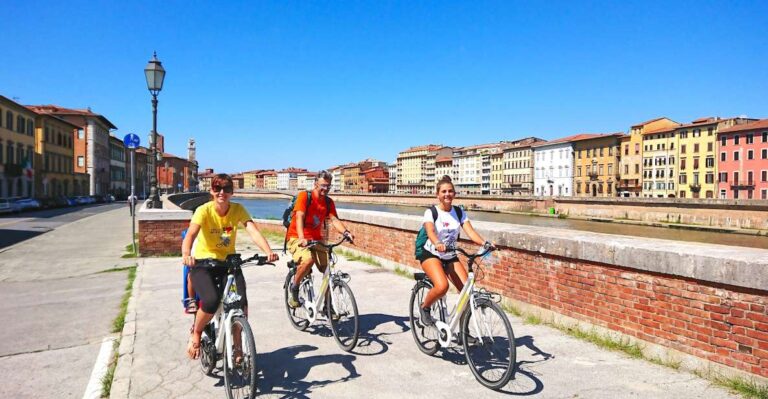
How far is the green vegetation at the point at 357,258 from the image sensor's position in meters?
10.7

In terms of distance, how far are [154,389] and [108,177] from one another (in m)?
91.1

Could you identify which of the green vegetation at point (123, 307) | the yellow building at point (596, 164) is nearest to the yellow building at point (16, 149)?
the green vegetation at point (123, 307)

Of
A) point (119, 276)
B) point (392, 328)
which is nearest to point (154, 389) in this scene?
point (392, 328)

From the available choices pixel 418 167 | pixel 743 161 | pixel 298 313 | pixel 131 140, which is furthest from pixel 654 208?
pixel 418 167

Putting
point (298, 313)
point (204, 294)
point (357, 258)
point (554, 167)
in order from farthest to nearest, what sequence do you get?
point (554, 167)
point (357, 258)
point (298, 313)
point (204, 294)

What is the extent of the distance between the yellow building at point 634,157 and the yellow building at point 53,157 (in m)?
77.7

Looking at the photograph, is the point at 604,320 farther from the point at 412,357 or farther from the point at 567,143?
the point at 567,143

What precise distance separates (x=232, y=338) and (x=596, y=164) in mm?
90264

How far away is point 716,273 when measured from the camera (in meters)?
3.82

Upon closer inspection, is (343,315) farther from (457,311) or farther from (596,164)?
(596,164)

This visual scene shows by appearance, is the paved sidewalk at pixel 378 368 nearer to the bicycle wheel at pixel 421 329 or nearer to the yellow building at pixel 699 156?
the bicycle wheel at pixel 421 329

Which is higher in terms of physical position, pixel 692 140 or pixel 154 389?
pixel 692 140

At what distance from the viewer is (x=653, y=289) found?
14.4 ft

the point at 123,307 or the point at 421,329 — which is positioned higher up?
the point at 421,329
